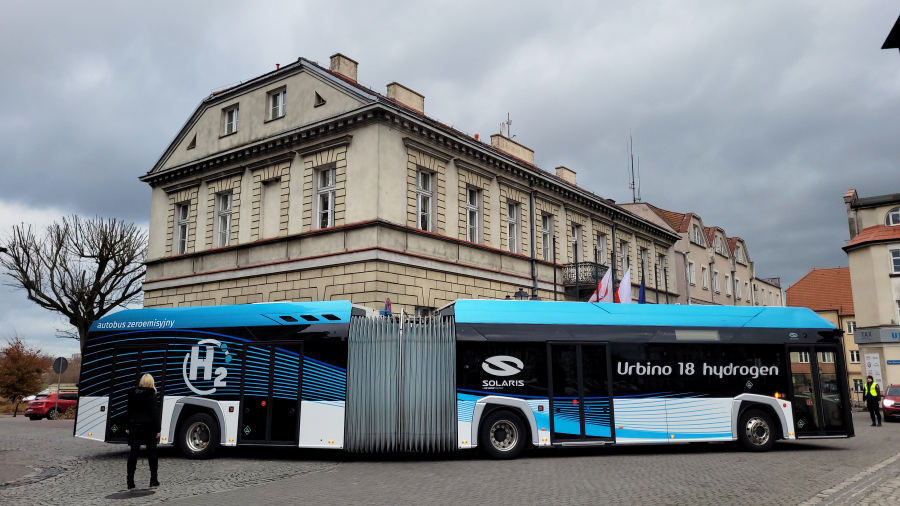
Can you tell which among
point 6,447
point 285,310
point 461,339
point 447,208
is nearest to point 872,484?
point 461,339

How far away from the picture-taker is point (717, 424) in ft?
47.2

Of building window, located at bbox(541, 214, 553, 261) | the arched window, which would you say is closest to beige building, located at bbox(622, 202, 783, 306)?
Result: the arched window

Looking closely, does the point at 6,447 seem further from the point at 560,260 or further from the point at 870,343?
the point at 870,343

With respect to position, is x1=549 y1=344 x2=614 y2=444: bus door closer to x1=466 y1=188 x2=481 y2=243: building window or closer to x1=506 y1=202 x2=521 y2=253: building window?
x1=466 y1=188 x2=481 y2=243: building window

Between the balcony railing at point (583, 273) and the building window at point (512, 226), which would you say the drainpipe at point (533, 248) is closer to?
the building window at point (512, 226)

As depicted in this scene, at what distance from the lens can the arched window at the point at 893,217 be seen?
42.6 metres

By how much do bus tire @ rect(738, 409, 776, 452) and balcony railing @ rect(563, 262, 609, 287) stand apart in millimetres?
15706

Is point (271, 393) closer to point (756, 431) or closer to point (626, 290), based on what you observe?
point (756, 431)

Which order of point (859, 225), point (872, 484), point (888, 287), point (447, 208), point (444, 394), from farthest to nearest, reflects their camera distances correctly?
point (859, 225) < point (888, 287) < point (447, 208) < point (444, 394) < point (872, 484)

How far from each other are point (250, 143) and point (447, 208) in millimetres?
8022

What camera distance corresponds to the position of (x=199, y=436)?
1412 centimetres

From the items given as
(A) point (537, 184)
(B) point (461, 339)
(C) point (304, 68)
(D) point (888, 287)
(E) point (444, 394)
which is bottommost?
(E) point (444, 394)

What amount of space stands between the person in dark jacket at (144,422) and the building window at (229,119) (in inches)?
744

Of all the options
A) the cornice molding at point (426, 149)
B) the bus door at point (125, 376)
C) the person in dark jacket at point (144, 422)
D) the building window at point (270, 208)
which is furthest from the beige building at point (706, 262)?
the person in dark jacket at point (144, 422)
